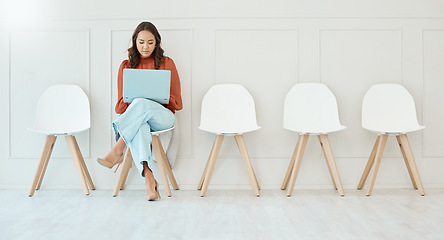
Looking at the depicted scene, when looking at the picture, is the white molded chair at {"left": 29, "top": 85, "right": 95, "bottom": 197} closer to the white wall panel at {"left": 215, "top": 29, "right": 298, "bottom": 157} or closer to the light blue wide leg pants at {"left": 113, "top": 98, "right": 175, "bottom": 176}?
the light blue wide leg pants at {"left": 113, "top": 98, "right": 175, "bottom": 176}

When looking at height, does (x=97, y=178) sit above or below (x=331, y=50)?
below

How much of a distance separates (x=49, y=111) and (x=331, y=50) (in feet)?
7.70

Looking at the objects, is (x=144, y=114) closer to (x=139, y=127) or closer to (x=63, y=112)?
(x=139, y=127)

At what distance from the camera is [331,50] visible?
10.3 ft

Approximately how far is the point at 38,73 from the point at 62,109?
16.6 inches

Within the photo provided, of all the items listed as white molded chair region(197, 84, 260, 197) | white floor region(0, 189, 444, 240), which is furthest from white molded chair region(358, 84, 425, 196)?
white molded chair region(197, 84, 260, 197)

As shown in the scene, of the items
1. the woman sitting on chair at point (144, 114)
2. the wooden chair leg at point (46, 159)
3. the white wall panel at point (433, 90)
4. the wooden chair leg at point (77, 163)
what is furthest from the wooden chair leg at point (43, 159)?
the white wall panel at point (433, 90)

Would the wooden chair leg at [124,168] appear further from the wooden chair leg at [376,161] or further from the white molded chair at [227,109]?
the wooden chair leg at [376,161]

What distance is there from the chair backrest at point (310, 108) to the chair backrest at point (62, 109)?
5.29 feet

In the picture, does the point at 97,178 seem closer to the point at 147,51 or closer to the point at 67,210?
the point at 67,210

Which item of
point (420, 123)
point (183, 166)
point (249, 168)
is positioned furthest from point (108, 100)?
point (420, 123)

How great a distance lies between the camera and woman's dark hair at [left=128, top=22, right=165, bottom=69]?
2.92m

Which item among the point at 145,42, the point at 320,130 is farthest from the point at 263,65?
the point at 145,42

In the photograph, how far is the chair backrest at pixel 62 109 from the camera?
299 centimetres
